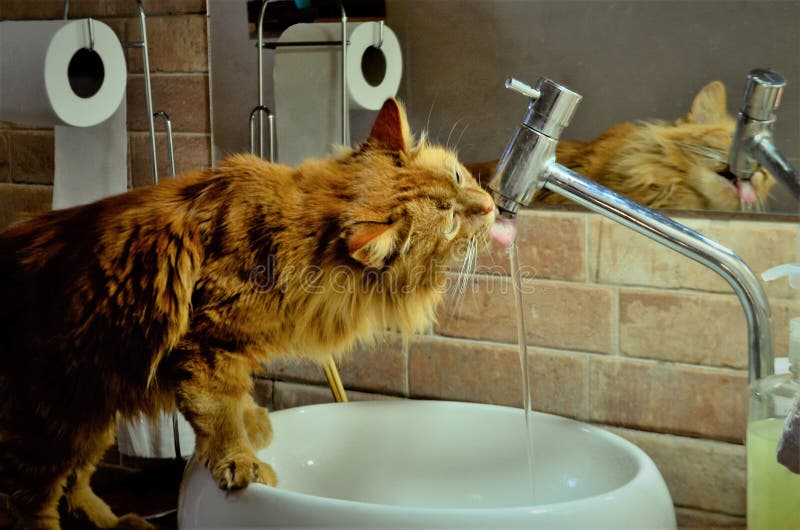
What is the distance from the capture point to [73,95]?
120cm

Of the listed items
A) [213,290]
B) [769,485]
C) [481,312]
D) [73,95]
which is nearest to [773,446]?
[769,485]

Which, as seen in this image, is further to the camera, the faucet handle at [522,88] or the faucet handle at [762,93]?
the faucet handle at [762,93]

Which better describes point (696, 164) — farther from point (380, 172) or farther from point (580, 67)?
point (380, 172)

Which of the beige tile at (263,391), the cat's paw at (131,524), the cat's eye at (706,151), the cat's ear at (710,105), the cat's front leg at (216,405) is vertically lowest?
the cat's paw at (131,524)

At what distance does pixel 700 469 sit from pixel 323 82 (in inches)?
29.5

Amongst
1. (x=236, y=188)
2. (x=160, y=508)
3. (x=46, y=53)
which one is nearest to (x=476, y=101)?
(x=236, y=188)

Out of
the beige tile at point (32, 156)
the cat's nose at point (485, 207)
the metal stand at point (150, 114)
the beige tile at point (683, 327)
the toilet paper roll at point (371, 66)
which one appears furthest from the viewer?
the beige tile at point (32, 156)

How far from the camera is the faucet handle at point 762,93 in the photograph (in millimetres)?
1032

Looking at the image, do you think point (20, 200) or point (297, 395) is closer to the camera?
point (297, 395)

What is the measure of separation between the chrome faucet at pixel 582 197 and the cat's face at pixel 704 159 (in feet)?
0.68

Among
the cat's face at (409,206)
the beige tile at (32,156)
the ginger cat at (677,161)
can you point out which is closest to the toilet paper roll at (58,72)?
the beige tile at (32,156)

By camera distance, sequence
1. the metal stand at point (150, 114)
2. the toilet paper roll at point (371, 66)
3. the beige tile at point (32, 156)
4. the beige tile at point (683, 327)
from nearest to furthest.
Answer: the beige tile at point (683, 327) → the toilet paper roll at point (371, 66) → the metal stand at point (150, 114) → the beige tile at point (32, 156)

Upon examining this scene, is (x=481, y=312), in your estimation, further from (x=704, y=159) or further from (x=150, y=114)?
(x=150, y=114)

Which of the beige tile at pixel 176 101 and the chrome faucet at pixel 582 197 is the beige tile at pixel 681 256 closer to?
the chrome faucet at pixel 582 197
